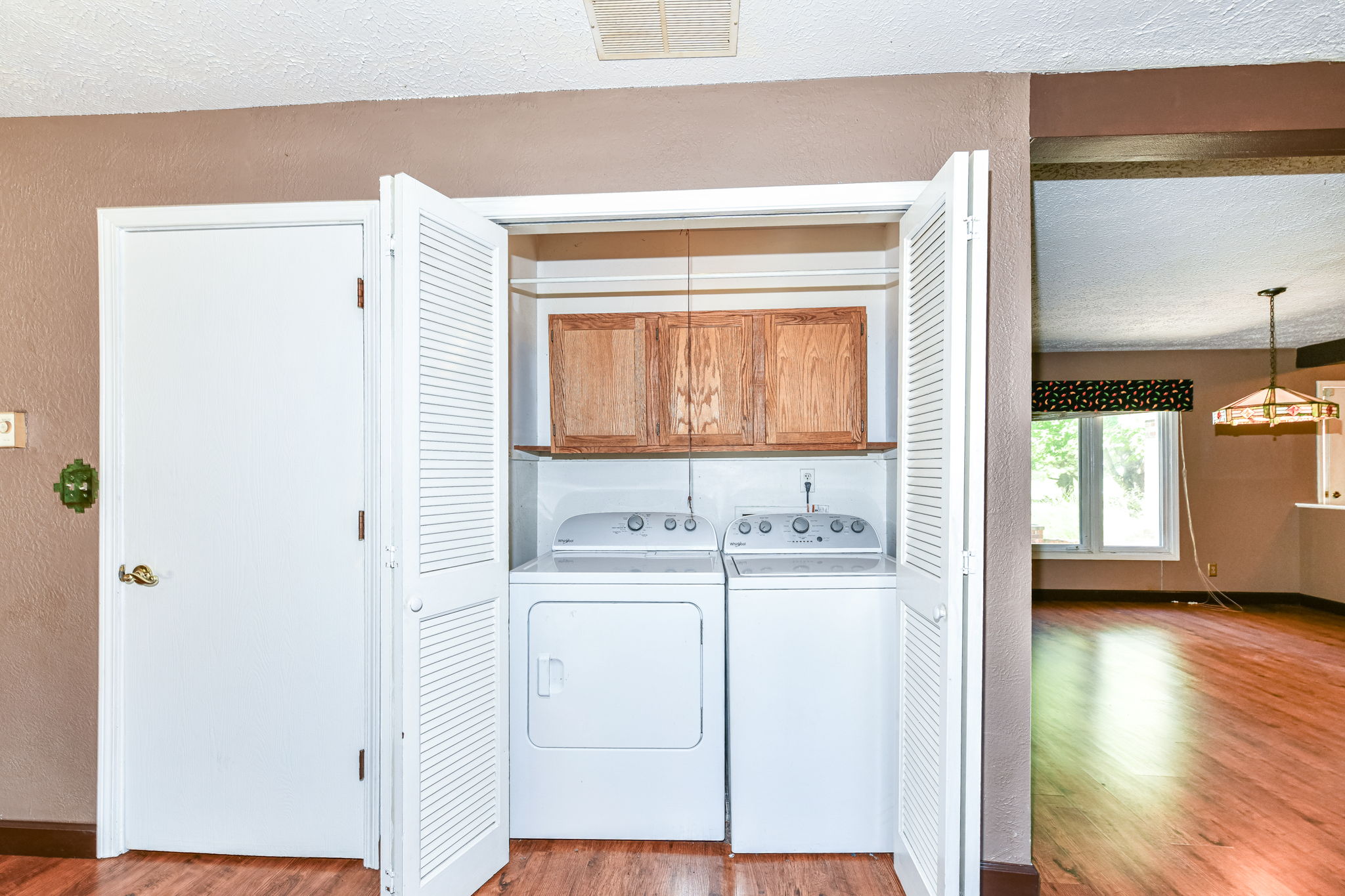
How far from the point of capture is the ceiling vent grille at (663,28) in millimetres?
1726

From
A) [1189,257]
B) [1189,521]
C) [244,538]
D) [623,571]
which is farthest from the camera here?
[1189,521]

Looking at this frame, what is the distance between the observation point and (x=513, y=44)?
1.92 meters

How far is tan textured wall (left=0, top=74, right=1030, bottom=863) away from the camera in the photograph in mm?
2078

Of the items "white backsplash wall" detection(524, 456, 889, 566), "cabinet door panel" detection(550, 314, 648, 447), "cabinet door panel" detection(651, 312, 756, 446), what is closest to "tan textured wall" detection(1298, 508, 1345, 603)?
"white backsplash wall" detection(524, 456, 889, 566)

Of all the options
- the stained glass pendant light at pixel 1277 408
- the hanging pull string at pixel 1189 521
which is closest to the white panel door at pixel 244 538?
the stained glass pendant light at pixel 1277 408

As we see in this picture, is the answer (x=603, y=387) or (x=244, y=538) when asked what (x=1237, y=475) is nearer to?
(x=603, y=387)

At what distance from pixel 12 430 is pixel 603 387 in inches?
78.3

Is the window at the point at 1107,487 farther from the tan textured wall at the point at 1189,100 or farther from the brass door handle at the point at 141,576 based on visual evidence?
the brass door handle at the point at 141,576

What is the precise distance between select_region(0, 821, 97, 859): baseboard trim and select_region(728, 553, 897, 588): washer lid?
2.20m

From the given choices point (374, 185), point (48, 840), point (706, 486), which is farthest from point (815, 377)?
point (48, 840)

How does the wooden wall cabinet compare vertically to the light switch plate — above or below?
above

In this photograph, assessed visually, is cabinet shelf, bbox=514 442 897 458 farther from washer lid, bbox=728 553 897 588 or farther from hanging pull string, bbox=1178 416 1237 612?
hanging pull string, bbox=1178 416 1237 612

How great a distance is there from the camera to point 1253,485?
670 cm

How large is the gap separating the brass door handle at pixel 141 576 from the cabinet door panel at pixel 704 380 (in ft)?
5.93
